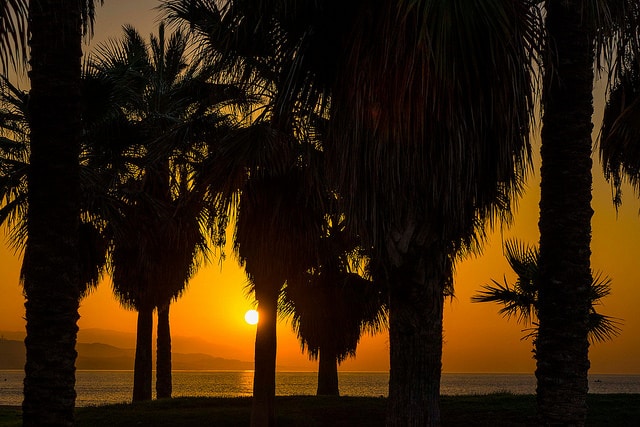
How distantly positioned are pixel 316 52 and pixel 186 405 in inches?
664

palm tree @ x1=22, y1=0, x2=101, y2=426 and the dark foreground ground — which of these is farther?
the dark foreground ground

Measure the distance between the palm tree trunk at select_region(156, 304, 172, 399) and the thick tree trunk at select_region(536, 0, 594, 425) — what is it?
23.7 m

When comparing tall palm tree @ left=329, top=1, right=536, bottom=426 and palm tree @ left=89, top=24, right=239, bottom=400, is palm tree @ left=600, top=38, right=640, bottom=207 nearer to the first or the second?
tall palm tree @ left=329, top=1, right=536, bottom=426

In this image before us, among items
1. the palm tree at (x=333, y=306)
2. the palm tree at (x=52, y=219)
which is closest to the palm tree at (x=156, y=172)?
the palm tree at (x=333, y=306)

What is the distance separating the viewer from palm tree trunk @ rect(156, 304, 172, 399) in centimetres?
3181

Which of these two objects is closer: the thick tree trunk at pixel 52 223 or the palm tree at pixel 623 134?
the thick tree trunk at pixel 52 223

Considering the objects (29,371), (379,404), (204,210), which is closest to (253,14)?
(29,371)

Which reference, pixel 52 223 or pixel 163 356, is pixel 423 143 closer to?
pixel 52 223

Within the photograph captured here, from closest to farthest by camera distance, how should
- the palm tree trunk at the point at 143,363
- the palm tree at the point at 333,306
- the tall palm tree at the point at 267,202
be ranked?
the tall palm tree at the point at 267,202, the palm tree at the point at 333,306, the palm tree trunk at the point at 143,363

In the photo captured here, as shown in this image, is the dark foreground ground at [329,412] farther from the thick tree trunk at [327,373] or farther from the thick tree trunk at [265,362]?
the thick tree trunk at [327,373]

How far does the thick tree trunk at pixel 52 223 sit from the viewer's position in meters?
8.18

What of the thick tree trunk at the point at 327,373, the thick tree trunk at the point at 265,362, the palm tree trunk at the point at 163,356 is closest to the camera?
the thick tree trunk at the point at 265,362

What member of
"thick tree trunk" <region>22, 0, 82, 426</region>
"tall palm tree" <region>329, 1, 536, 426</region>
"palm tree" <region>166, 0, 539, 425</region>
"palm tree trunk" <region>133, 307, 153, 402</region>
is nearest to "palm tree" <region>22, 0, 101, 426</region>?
"thick tree trunk" <region>22, 0, 82, 426</region>

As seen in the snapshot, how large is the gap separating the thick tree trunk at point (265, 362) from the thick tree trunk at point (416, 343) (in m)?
9.11
